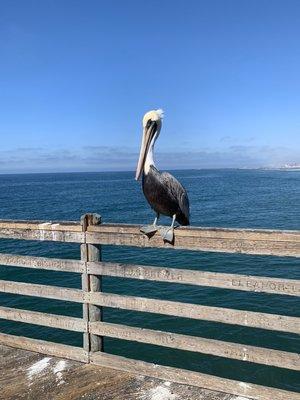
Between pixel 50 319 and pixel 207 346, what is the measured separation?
1.71m

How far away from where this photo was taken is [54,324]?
4828 millimetres

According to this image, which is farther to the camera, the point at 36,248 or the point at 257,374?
the point at 36,248

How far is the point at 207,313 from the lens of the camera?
4.06 meters

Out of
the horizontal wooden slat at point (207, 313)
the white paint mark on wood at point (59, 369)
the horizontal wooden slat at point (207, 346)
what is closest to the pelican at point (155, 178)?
the horizontal wooden slat at point (207, 313)

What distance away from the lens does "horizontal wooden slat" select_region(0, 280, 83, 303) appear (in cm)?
465

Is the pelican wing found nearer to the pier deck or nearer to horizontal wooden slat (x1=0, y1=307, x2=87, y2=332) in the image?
horizontal wooden slat (x1=0, y1=307, x2=87, y2=332)

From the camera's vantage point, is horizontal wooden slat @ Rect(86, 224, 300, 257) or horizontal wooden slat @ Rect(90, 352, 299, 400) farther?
horizontal wooden slat @ Rect(90, 352, 299, 400)

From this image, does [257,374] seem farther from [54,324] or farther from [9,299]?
[9,299]

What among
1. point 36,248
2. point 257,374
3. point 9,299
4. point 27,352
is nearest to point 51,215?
point 36,248

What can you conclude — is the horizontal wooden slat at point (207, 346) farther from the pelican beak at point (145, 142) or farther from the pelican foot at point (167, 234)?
the pelican beak at point (145, 142)

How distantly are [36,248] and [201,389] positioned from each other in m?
23.3

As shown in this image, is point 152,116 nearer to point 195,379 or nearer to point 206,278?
point 206,278

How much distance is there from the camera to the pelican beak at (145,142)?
4.54 meters

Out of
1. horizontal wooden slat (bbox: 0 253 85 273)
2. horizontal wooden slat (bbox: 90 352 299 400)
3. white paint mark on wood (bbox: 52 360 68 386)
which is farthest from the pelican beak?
white paint mark on wood (bbox: 52 360 68 386)
